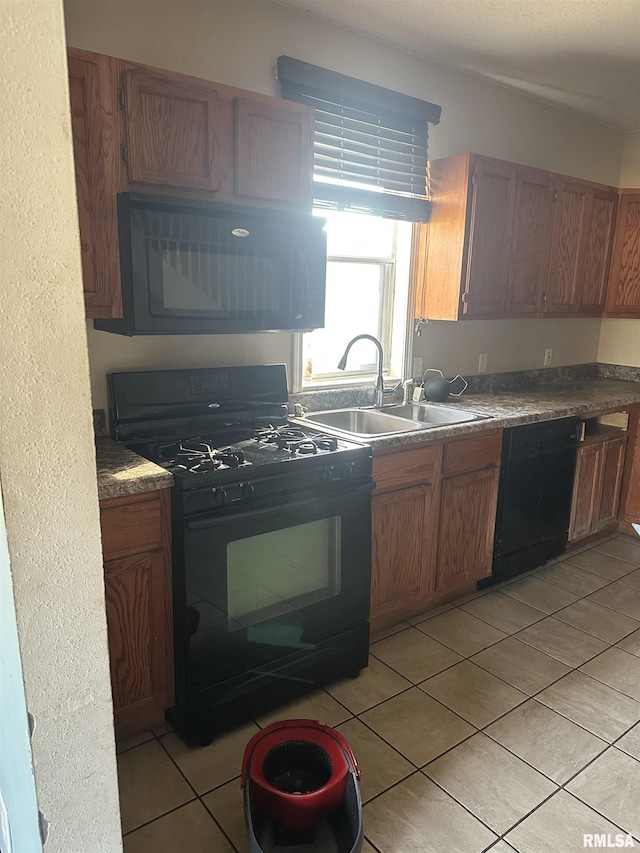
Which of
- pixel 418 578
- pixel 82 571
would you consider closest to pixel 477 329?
pixel 418 578

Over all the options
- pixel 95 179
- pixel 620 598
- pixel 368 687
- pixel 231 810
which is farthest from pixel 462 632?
pixel 95 179

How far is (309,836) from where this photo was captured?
5.26 feet

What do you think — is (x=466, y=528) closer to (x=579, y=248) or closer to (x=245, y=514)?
(x=245, y=514)

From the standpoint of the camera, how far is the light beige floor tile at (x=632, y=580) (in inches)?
124

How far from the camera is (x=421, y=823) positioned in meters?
1.69

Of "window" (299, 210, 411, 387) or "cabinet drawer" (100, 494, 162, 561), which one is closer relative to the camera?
"cabinet drawer" (100, 494, 162, 561)

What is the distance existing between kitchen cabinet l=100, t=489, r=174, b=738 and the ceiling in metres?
2.08

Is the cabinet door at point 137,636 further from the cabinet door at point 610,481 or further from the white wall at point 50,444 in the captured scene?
the cabinet door at point 610,481

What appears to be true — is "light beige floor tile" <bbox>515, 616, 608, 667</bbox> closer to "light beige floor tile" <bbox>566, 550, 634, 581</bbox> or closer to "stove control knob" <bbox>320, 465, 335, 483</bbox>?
"light beige floor tile" <bbox>566, 550, 634, 581</bbox>

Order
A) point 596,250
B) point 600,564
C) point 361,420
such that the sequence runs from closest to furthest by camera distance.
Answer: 1. point 361,420
2. point 600,564
3. point 596,250

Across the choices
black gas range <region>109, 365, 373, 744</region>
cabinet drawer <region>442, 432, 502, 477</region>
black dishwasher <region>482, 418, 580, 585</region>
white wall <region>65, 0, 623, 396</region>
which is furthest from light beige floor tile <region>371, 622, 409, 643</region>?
white wall <region>65, 0, 623, 396</region>

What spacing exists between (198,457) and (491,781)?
4.39 feet

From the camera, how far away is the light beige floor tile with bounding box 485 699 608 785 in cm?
192

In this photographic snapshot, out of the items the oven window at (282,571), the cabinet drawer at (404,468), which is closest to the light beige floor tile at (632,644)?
the cabinet drawer at (404,468)
